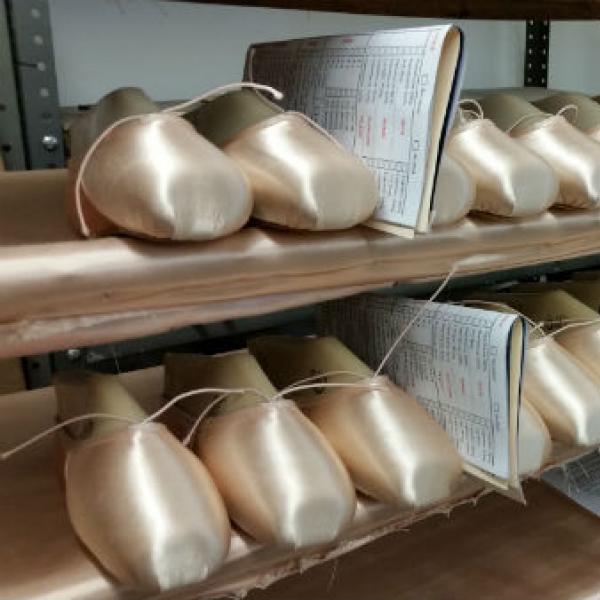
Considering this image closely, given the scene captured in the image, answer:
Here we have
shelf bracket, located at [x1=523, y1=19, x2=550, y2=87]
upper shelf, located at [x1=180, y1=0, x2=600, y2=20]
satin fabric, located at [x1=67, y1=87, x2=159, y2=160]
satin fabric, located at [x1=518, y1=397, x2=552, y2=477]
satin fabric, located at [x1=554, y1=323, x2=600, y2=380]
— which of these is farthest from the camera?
shelf bracket, located at [x1=523, y1=19, x2=550, y2=87]

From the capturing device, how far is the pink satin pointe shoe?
625 mm

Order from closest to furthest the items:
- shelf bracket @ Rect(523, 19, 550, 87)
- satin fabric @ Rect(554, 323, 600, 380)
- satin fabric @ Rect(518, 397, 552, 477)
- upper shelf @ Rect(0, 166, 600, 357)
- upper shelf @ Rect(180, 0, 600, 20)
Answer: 1. upper shelf @ Rect(0, 166, 600, 357)
2. satin fabric @ Rect(518, 397, 552, 477)
3. satin fabric @ Rect(554, 323, 600, 380)
4. upper shelf @ Rect(180, 0, 600, 20)
5. shelf bracket @ Rect(523, 19, 550, 87)

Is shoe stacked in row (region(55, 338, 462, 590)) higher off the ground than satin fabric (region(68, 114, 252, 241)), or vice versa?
satin fabric (region(68, 114, 252, 241))

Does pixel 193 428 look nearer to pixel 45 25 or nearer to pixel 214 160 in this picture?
pixel 214 160

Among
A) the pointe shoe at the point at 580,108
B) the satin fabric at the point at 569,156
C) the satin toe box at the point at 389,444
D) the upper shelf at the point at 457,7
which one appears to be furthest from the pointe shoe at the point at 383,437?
the upper shelf at the point at 457,7

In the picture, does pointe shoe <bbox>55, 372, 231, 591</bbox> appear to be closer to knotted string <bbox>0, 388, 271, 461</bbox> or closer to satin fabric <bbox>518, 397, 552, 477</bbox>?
knotted string <bbox>0, 388, 271, 461</bbox>

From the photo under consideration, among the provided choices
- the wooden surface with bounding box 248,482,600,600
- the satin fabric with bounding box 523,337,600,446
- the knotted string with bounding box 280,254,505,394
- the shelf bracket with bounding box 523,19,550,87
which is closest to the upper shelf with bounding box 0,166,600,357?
the knotted string with bounding box 280,254,505,394

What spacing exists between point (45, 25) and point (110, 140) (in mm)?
313

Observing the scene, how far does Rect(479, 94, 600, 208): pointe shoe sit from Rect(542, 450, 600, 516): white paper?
414 mm

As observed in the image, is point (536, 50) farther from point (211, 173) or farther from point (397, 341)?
point (211, 173)

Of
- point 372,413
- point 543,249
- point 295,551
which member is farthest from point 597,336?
point 295,551

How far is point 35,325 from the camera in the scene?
1.48 feet

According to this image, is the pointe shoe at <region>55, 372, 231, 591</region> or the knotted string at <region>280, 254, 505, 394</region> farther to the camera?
the knotted string at <region>280, 254, 505, 394</region>

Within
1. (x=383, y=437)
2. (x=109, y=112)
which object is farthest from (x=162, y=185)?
(x=383, y=437)
